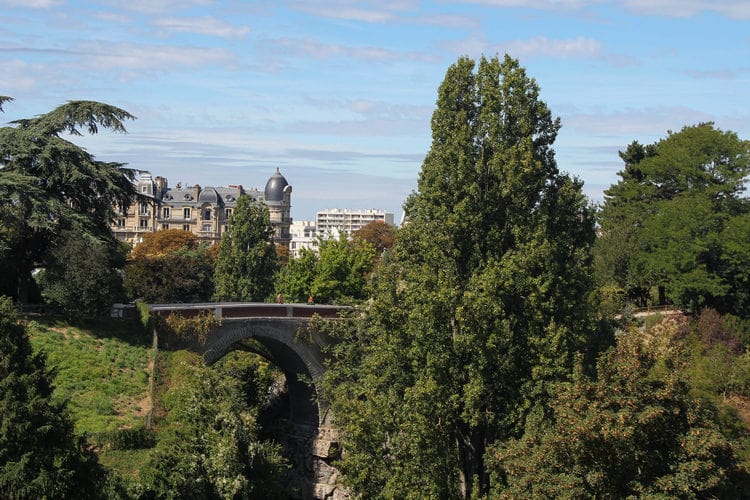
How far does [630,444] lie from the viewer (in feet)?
81.3

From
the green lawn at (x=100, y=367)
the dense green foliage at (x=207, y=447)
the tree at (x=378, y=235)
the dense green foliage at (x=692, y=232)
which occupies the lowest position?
the dense green foliage at (x=207, y=447)

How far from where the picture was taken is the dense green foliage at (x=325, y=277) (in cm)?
6088

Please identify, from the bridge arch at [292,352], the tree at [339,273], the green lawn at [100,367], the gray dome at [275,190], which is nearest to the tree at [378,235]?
the gray dome at [275,190]

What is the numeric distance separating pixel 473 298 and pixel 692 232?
28387 millimetres

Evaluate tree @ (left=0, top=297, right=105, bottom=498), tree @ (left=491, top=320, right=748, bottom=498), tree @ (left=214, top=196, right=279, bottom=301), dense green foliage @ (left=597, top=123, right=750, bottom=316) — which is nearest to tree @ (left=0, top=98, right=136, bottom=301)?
tree @ (left=214, top=196, right=279, bottom=301)

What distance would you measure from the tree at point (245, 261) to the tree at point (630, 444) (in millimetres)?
32237

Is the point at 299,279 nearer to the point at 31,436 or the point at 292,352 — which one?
the point at 292,352

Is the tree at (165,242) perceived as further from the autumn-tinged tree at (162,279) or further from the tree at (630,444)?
the tree at (630,444)

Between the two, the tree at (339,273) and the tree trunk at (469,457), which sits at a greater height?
the tree at (339,273)

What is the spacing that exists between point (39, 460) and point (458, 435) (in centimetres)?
1174

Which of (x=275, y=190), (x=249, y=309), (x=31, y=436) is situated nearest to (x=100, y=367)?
(x=249, y=309)

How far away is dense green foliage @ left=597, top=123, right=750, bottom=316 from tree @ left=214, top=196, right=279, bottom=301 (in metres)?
18.6

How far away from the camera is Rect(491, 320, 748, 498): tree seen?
974 inches

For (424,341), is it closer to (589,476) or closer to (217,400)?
(589,476)
